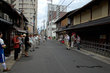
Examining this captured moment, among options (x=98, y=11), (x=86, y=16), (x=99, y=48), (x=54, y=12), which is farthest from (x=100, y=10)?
(x=54, y=12)

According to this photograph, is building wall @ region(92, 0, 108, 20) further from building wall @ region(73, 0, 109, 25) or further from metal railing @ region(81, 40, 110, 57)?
metal railing @ region(81, 40, 110, 57)

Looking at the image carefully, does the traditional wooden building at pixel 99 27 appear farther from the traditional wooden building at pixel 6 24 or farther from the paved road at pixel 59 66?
the traditional wooden building at pixel 6 24

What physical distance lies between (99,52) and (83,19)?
7801mm

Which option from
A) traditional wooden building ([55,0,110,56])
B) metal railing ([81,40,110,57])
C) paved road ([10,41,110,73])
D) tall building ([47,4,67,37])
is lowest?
paved road ([10,41,110,73])

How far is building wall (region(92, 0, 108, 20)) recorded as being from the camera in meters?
12.2

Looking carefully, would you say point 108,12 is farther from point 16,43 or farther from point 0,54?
point 0,54

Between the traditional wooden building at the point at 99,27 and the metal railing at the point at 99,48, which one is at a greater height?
the traditional wooden building at the point at 99,27

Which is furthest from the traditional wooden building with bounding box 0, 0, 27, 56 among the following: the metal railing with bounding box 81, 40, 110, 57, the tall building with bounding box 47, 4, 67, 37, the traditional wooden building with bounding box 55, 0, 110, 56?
the tall building with bounding box 47, 4, 67, 37

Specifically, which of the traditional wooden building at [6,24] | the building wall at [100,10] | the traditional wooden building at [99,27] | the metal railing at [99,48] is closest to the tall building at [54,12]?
the building wall at [100,10]

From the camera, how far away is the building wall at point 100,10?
1216 centimetres

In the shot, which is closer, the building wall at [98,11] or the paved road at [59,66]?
the paved road at [59,66]

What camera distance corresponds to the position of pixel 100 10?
13227 millimetres

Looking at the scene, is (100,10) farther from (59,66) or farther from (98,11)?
(59,66)

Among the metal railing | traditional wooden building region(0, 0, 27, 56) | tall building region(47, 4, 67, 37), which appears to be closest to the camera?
traditional wooden building region(0, 0, 27, 56)
